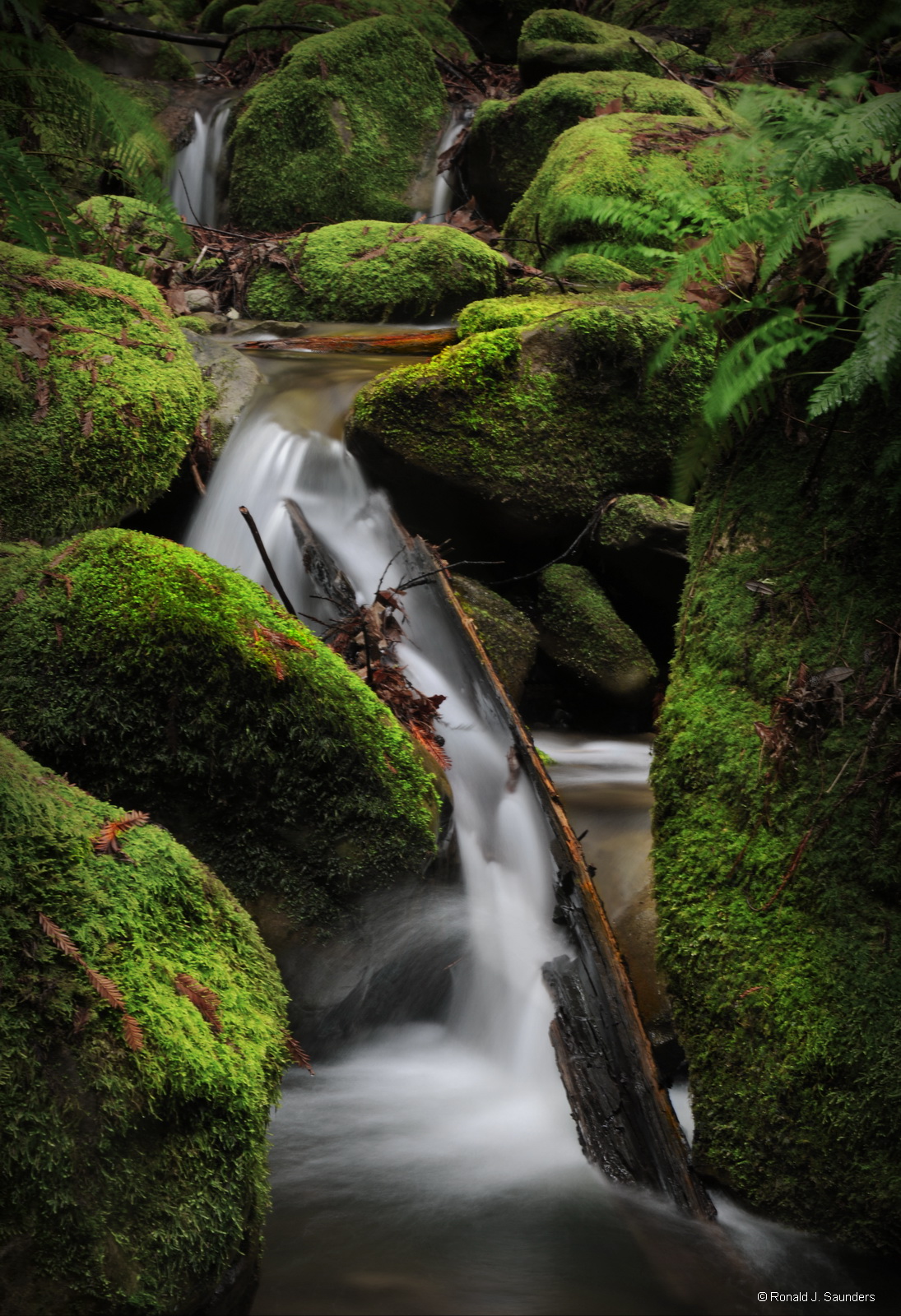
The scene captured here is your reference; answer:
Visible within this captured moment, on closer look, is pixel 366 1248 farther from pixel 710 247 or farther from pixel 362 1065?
pixel 710 247

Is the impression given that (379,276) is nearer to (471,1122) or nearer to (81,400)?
(81,400)

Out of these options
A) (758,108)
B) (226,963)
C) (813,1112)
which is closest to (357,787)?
(226,963)

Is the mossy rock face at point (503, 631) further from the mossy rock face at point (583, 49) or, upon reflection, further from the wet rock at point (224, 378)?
the mossy rock face at point (583, 49)

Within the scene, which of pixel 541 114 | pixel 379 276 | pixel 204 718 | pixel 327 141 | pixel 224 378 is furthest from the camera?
pixel 327 141

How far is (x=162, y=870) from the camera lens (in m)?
2.34

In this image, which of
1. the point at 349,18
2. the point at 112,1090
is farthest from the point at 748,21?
the point at 112,1090

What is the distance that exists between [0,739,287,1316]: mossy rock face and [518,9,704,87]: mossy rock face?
10.8 meters

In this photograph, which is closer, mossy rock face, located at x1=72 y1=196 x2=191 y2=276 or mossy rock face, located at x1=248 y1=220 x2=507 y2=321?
mossy rock face, located at x1=72 y1=196 x2=191 y2=276

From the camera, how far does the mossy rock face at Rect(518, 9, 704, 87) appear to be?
10.1 metres

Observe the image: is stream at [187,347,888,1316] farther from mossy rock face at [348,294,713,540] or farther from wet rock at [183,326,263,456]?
mossy rock face at [348,294,713,540]

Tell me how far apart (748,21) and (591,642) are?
38.1ft

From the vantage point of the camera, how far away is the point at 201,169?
10.7 meters

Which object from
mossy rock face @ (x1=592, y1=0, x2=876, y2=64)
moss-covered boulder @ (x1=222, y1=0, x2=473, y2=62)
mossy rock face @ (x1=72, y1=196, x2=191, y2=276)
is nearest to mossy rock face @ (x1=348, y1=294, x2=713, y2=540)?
mossy rock face @ (x1=72, y1=196, x2=191, y2=276)

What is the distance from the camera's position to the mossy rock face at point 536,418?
5406mm
